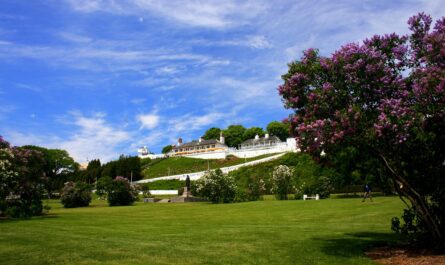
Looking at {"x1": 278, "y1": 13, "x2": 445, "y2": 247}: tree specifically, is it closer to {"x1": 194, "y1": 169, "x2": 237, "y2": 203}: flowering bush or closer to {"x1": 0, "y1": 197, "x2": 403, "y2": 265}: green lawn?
{"x1": 0, "y1": 197, "x2": 403, "y2": 265}: green lawn

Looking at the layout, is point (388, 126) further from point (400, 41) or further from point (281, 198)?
point (281, 198)

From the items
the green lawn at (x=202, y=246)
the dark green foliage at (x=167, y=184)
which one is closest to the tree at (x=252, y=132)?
the dark green foliage at (x=167, y=184)

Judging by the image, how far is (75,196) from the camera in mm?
48531

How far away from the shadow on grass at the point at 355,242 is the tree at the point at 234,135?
141 m

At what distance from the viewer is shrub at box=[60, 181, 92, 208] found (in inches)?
1901

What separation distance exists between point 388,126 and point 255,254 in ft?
16.8

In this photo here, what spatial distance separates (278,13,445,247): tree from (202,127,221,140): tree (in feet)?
502

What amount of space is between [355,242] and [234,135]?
144 m

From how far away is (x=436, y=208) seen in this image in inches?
488

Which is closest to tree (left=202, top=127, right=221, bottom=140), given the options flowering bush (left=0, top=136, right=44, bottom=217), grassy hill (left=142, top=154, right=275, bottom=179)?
grassy hill (left=142, top=154, right=275, bottom=179)

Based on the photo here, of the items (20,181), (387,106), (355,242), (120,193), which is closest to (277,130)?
(120,193)

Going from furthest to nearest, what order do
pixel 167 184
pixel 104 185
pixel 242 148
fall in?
pixel 242 148
pixel 167 184
pixel 104 185

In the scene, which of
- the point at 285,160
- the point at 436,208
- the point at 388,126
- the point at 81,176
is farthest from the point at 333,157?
the point at 81,176

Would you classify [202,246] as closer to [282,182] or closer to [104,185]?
[282,182]
